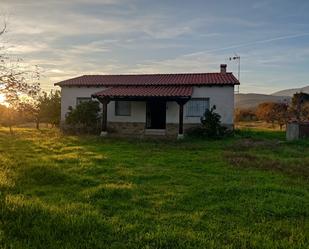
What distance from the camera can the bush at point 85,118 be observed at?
25.0 meters

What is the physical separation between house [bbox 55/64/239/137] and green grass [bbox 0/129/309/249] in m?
9.73

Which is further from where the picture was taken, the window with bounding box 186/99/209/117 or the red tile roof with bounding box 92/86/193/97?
the window with bounding box 186/99/209/117

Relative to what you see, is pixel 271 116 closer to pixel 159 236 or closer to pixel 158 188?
pixel 158 188

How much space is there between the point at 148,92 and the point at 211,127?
453cm

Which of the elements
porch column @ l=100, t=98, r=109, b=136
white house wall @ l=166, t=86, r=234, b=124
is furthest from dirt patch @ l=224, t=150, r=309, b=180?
porch column @ l=100, t=98, r=109, b=136

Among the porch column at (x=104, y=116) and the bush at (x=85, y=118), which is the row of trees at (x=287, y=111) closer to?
the porch column at (x=104, y=116)

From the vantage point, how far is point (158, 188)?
9.33m

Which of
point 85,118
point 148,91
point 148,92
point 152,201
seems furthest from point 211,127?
point 152,201

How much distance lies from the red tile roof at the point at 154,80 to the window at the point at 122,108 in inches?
51.7

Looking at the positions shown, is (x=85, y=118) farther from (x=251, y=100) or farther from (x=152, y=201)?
(x=251, y=100)

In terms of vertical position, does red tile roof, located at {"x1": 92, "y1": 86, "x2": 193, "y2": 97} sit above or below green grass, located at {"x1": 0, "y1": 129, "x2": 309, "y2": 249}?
above

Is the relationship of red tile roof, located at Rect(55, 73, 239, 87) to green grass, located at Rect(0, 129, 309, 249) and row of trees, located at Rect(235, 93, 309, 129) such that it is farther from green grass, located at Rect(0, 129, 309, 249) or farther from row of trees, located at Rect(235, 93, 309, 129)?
green grass, located at Rect(0, 129, 309, 249)

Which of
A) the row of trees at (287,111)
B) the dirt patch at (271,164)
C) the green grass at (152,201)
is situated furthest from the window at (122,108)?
the row of trees at (287,111)

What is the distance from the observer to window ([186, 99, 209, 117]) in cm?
2530
